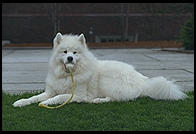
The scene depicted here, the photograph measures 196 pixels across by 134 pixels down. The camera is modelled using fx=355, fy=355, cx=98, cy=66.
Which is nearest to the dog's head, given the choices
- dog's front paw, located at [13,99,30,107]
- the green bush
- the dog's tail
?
dog's front paw, located at [13,99,30,107]

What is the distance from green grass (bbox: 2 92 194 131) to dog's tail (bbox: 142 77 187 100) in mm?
204

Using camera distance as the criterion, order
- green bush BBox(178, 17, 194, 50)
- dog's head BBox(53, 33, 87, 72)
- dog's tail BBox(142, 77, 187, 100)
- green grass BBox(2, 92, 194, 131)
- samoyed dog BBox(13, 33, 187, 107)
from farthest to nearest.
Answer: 1. green bush BBox(178, 17, 194, 50)
2. dog's tail BBox(142, 77, 187, 100)
3. samoyed dog BBox(13, 33, 187, 107)
4. dog's head BBox(53, 33, 87, 72)
5. green grass BBox(2, 92, 194, 131)

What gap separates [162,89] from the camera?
6492 millimetres

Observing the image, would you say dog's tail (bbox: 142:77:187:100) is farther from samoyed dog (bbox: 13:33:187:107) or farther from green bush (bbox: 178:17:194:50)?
green bush (bbox: 178:17:194:50)

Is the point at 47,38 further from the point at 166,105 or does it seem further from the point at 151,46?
the point at 166,105

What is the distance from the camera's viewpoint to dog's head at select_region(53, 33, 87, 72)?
6.04m

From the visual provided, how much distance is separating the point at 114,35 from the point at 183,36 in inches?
640

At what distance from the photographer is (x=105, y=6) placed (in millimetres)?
40469

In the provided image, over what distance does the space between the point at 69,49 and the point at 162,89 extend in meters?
1.86

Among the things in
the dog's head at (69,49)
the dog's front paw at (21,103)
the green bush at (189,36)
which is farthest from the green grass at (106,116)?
the green bush at (189,36)

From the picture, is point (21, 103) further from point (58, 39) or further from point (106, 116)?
point (106, 116)

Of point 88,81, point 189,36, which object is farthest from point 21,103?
point 189,36

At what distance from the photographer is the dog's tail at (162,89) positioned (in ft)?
21.3

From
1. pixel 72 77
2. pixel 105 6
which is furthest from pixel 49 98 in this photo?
pixel 105 6
